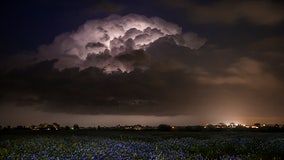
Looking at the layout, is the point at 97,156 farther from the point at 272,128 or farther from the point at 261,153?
the point at 272,128

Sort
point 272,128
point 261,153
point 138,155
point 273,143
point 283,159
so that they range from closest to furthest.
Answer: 1. point 138,155
2. point 283,159
3. point 261,153
4. point 273,143
5. point 272,128

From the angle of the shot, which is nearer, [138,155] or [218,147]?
[138,155]

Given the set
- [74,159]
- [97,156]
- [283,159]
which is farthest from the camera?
[283,159]

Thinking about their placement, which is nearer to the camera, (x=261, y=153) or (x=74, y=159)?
(x=74, y=159)

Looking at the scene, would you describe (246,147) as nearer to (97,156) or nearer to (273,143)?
(273,143)

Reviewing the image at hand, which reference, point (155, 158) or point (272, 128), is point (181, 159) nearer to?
point (155, 158)

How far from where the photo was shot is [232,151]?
21625mm

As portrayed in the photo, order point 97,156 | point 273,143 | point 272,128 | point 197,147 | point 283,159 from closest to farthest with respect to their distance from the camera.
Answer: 1. point 97,156
2. point 283,159
3. point 197,147
4. point 273,143
5. point 272,128

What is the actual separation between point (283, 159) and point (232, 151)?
154 inches

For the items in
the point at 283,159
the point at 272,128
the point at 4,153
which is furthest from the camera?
the point at 272,128

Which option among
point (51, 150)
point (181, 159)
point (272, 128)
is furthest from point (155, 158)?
point (272, 128)

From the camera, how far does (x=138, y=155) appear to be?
1527cm

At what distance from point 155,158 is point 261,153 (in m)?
8.58

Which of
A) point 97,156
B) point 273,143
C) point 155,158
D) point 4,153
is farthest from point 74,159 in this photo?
point 273,143
